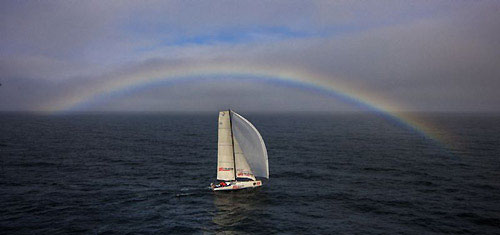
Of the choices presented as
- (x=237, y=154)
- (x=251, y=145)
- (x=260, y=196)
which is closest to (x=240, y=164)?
(x=237, y=154)

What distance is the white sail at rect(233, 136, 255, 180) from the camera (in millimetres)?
49906

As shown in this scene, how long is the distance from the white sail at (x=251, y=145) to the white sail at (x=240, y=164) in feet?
1.25

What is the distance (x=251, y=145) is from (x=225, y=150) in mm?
4249

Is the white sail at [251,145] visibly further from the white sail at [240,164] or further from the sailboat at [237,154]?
the white sail at [240,164]

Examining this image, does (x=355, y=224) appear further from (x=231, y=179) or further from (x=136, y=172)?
(x=136, y=172)

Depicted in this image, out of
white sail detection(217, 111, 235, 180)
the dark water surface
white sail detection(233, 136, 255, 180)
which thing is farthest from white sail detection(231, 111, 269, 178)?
the dark water surface

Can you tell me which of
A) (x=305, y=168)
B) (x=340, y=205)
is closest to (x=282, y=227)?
(x=340, y=205)

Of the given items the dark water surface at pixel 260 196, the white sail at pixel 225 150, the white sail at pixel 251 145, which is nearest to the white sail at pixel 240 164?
the white sail at pixel 251 145

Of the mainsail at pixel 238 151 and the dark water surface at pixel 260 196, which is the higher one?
the mainsail at pixel 238 151

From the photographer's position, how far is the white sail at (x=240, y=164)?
49.9 metres

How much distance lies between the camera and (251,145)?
161 feet

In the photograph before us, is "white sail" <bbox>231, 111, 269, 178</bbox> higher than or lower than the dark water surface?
higher

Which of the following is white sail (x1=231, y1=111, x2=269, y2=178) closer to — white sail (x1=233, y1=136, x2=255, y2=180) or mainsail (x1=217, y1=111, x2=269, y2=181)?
mainsail (x1=217, y1=111, x2=269, y2=181)

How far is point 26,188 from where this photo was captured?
49562 millimetres
